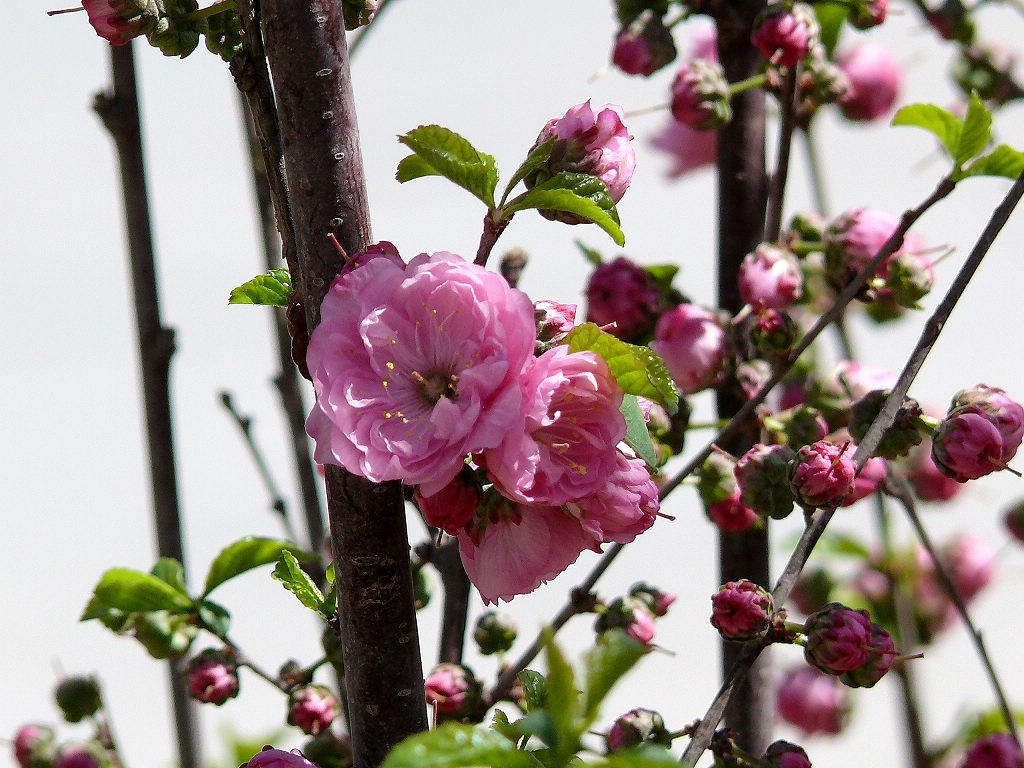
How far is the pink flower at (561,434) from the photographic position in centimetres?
50

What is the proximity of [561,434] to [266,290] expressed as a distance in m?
0.17

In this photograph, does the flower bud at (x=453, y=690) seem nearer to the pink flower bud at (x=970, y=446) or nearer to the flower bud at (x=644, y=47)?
the pink flower bud at (x=970, y=446)

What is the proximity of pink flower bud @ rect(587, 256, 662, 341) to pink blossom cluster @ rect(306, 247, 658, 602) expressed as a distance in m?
0.35

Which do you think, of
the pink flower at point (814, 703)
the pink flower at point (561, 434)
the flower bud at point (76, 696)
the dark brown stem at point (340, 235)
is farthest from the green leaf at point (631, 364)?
the pink flower at point (814, 703)

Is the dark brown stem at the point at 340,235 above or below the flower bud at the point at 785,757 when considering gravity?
above

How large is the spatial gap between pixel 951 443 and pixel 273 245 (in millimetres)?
603

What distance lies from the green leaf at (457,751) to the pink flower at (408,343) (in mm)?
112

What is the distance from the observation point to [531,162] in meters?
0.56

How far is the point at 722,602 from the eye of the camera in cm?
62

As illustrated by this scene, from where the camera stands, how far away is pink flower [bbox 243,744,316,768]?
22.0 inches

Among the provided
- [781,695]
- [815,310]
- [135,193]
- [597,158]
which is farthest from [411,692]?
[781,695]

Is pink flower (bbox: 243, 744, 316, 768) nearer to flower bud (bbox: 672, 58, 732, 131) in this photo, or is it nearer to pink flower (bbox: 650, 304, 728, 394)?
pink flower (bbox: 650, 304, 728, 394)

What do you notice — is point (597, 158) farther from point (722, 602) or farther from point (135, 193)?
point (135, 193)

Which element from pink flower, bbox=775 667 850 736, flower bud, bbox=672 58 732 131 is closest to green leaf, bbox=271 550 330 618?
flower bud, bbox=672 58 732 131
